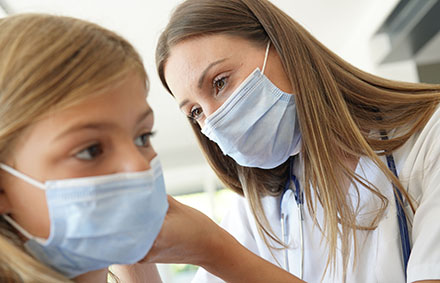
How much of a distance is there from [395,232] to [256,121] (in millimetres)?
481

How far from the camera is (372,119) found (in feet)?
4.37

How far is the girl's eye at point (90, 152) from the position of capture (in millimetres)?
727

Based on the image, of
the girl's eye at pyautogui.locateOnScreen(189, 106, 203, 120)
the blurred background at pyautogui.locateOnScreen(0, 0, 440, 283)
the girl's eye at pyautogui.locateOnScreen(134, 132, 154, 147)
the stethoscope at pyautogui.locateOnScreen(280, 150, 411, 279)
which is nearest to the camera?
the girl's eye at pyautogui.locateOnScreen(134, 132, 154, 147)

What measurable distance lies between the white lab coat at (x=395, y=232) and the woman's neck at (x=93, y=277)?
616 millimetres

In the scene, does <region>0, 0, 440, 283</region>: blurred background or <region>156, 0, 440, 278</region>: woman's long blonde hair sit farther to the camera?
<region>0, 0, 440, 283</region>: blurred background

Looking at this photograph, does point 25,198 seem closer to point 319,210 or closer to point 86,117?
point 86,117

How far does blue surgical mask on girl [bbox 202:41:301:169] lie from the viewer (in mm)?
1293

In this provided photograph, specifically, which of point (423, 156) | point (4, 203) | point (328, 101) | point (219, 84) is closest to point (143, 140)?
point (4, 203)

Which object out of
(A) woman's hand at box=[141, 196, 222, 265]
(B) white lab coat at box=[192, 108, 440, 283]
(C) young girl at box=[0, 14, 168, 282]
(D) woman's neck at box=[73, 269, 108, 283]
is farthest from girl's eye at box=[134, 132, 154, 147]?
(B) white lab coat at box=[192, 108, 440, 283]

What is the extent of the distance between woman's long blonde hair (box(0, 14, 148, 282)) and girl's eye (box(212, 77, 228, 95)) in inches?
19.5

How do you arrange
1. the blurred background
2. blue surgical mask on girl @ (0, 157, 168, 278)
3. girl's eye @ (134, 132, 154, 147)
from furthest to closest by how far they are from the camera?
the blurred background → girl's eye @ (134, 132, 154, 147) → blue surgical mask on girl @ (0, 157, 168, 278)

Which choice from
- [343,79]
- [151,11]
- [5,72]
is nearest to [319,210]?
[343,79]

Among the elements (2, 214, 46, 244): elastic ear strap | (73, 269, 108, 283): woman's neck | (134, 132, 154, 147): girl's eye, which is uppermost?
(134, 132, 154, 147): girl's eye

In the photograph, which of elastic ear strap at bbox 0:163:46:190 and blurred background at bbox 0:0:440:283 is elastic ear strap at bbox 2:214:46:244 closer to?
elastic ear strap at bbox 0:163:46:190
